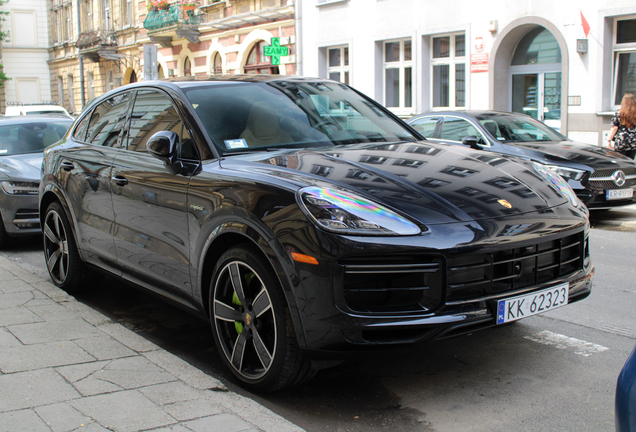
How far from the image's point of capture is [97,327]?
4.39m

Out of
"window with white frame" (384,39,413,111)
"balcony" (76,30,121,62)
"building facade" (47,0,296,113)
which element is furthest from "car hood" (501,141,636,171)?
"balcony" (76,30,121,62)

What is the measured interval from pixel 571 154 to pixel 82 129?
22.4 ft

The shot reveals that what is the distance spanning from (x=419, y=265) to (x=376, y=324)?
313mm

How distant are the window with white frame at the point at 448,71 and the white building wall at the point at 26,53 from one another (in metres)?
38.4

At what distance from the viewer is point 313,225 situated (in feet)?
9.73

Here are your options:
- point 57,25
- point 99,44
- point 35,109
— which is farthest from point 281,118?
point 57,25

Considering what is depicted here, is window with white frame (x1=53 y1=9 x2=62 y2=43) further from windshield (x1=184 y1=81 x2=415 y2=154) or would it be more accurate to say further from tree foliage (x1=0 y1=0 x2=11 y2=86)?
windshield (x1=184 y1=81 x2=415 y2=154)

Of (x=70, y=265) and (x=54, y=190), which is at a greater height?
(x=54, y=190)

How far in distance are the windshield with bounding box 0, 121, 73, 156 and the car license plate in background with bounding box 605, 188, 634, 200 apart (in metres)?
7.39

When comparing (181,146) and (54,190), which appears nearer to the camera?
(181,146)

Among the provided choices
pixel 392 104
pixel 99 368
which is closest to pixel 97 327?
pixel 99 368

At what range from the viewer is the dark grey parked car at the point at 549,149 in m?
9.05

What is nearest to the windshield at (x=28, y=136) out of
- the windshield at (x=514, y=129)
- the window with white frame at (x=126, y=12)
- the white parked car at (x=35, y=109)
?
the windshield at (x=514, y=129)

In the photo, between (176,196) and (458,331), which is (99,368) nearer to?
(176,196)
